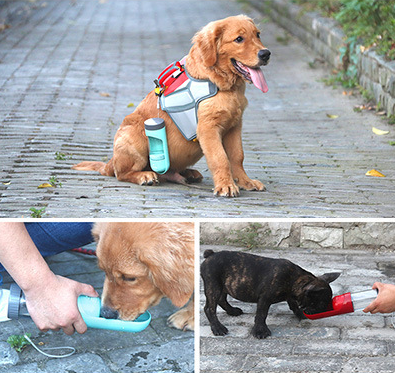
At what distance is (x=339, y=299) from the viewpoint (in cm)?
401

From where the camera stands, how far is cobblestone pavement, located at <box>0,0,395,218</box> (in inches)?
203

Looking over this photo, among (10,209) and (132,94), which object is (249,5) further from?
(10,209)

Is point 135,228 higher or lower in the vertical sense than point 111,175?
higher

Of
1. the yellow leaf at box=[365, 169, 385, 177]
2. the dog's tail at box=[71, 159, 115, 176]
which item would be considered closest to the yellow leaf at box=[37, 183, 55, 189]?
the dog's tail at box=[71, 159, 115, 176]

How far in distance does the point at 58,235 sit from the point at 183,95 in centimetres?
164

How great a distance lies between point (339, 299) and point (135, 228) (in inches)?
59.2

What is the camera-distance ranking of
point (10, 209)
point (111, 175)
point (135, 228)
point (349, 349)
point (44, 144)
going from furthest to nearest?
point (44, 144) < point (111, 175) < point (10, 209) < point (349, 349) < point (135, 228)

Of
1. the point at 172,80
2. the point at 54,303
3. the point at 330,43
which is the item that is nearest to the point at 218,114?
the point at 172,80

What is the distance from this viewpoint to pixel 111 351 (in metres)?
4.02

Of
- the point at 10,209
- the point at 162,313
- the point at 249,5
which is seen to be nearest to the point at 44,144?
the point at 10,209

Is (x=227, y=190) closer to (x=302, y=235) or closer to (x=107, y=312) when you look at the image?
(x=302, y=235)

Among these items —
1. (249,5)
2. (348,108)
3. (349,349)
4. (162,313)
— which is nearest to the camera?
(349,349)

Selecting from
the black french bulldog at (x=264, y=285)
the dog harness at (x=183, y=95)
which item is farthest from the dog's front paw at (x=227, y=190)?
the black french bulldog at (x=264, y=285)

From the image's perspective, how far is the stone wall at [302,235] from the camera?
327 cm
